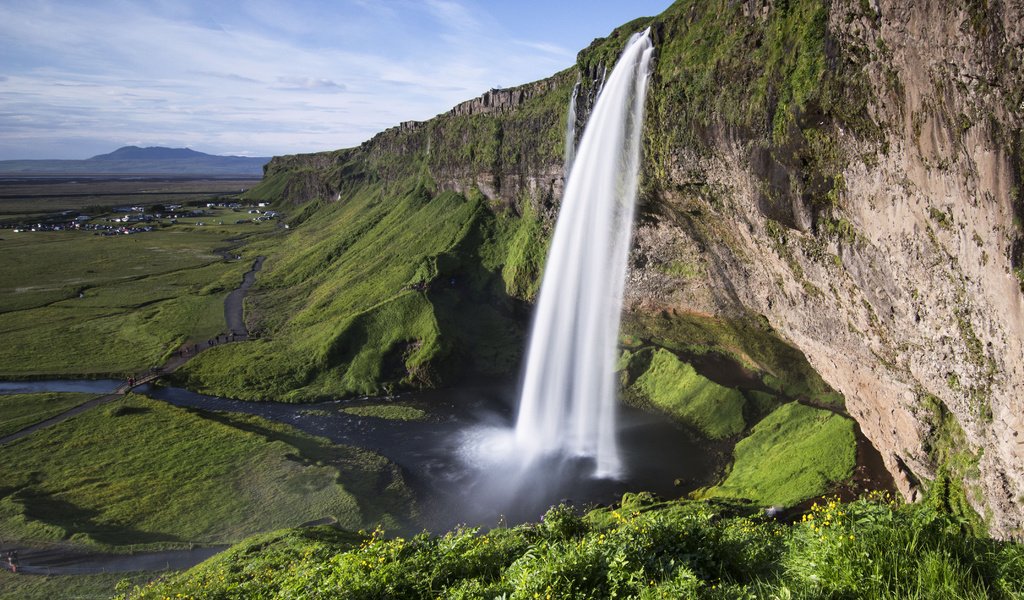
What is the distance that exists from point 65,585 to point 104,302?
58624 mm

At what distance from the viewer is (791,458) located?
28266 mm

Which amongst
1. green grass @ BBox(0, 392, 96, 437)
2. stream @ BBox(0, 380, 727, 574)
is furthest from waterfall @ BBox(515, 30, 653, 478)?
green grass @ BBox(0, 392, 96, 437)

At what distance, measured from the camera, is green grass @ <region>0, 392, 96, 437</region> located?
37.9m

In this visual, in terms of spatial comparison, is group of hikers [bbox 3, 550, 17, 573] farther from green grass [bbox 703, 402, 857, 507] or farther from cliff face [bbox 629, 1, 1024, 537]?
cliff face [bbox 629, 1, 1024, 537]

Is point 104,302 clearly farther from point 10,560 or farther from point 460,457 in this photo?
point 460,457

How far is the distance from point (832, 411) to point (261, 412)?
37.0 metres

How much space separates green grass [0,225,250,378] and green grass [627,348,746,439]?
136 feet

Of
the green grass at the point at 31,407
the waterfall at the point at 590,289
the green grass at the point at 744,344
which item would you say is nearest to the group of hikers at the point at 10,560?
the green grass at the point at 31,407

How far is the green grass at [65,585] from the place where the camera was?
21375 millimetres

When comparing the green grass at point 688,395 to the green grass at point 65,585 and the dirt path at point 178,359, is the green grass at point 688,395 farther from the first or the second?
the dirt path at point 178,359

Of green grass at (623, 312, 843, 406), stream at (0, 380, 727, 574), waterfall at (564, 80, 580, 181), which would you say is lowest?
stream at (0, 380, 727, 574)

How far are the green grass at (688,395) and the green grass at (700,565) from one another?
21476 millimetres

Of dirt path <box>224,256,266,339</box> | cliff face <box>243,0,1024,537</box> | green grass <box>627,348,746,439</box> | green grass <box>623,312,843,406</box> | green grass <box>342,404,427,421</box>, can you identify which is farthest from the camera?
dirt path <box>224,256,266,339</box>

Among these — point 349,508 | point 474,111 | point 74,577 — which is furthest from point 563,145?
point 74,577
